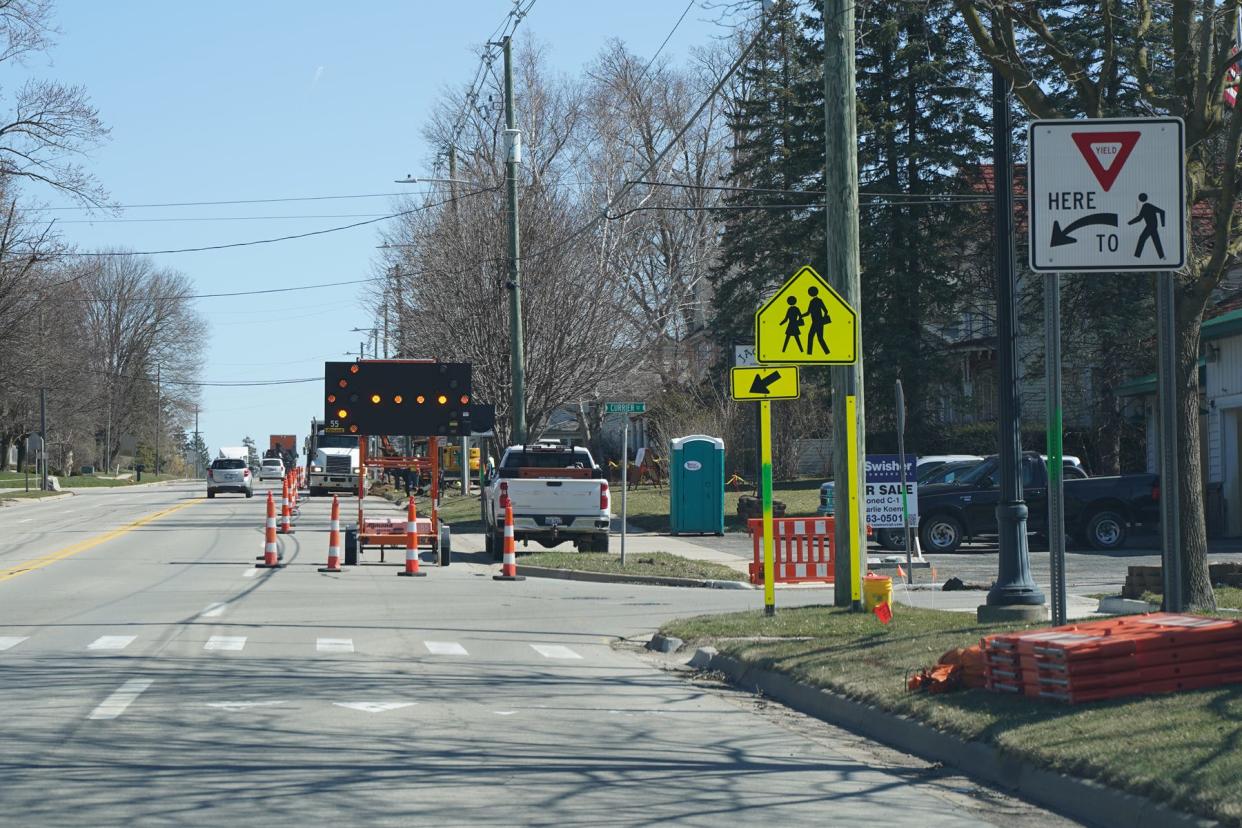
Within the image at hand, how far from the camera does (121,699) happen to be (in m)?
10.6

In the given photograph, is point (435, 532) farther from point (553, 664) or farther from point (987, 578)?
point (553, 664)

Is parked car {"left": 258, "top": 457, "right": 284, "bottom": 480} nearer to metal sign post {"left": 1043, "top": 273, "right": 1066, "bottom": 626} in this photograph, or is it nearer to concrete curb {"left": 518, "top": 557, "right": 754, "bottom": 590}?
concrete curb {"left": 518, "top": 557, "right": 754, "bottom": 590}

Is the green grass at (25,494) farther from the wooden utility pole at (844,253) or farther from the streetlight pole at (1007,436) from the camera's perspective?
the streetlight pole at (1007,436)

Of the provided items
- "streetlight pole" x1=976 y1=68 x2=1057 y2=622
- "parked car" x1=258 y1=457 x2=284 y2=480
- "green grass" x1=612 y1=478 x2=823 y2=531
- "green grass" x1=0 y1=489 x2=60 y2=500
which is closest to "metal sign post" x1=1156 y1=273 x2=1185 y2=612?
"streetlight pole" x1=976 y1=68 x2=1057 y2=622

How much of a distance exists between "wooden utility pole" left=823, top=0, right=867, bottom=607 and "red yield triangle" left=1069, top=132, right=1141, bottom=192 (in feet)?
16.7

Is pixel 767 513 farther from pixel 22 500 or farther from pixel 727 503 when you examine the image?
pixel 22 500

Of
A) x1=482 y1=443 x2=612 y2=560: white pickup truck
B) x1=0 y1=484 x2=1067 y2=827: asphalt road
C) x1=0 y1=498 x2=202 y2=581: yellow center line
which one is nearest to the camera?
x1=0 y1=484 x2=1067 y2=827: asphalt road

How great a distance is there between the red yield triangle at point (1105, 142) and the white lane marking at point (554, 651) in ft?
22.2

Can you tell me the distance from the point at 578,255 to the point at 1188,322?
31296mm

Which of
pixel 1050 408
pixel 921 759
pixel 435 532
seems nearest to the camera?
pixel 921 759

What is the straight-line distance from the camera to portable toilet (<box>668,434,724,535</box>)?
33438mm

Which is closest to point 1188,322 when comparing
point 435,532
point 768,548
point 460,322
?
point 768,548

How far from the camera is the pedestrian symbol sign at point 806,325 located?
13.9 m

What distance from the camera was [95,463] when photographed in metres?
126
